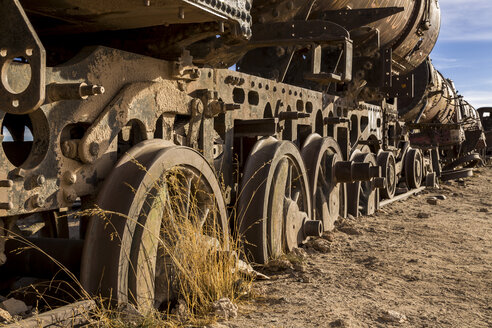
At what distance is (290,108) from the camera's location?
646 cm

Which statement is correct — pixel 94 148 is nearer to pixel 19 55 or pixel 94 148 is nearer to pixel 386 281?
pixel 19 55

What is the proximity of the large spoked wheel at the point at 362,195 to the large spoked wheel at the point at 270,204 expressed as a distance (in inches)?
95.3

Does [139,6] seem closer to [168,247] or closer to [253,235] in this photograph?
[168,247]

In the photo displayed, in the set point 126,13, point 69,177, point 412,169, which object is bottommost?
point 412,169

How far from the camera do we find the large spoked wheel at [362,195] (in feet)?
26.2

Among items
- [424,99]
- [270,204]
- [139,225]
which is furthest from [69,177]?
[424,99]

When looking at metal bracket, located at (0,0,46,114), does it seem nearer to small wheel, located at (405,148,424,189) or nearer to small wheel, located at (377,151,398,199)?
small wheel, located at (377,151,398,199)

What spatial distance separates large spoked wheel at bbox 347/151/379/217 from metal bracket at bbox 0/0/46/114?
6077 millimetres

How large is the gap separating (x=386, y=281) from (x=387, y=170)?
5123 millimetres

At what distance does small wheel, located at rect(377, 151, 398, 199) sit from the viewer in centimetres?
944

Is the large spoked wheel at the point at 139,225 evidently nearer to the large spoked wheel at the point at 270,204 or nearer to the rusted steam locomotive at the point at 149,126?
the rusted steam locomotive at the point at 149,126

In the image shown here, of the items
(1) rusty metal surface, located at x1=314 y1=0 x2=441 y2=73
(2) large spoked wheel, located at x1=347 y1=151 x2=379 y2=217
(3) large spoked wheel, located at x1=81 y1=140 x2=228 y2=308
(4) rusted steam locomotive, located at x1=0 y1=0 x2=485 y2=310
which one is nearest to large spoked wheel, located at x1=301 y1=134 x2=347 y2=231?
(4) rusted steam locomotive, located at x1=0 y1=0 x2=485 y2=310

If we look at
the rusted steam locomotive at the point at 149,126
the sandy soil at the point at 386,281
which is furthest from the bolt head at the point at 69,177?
the sandy soil at the point at 386,281

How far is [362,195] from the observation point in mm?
8523
